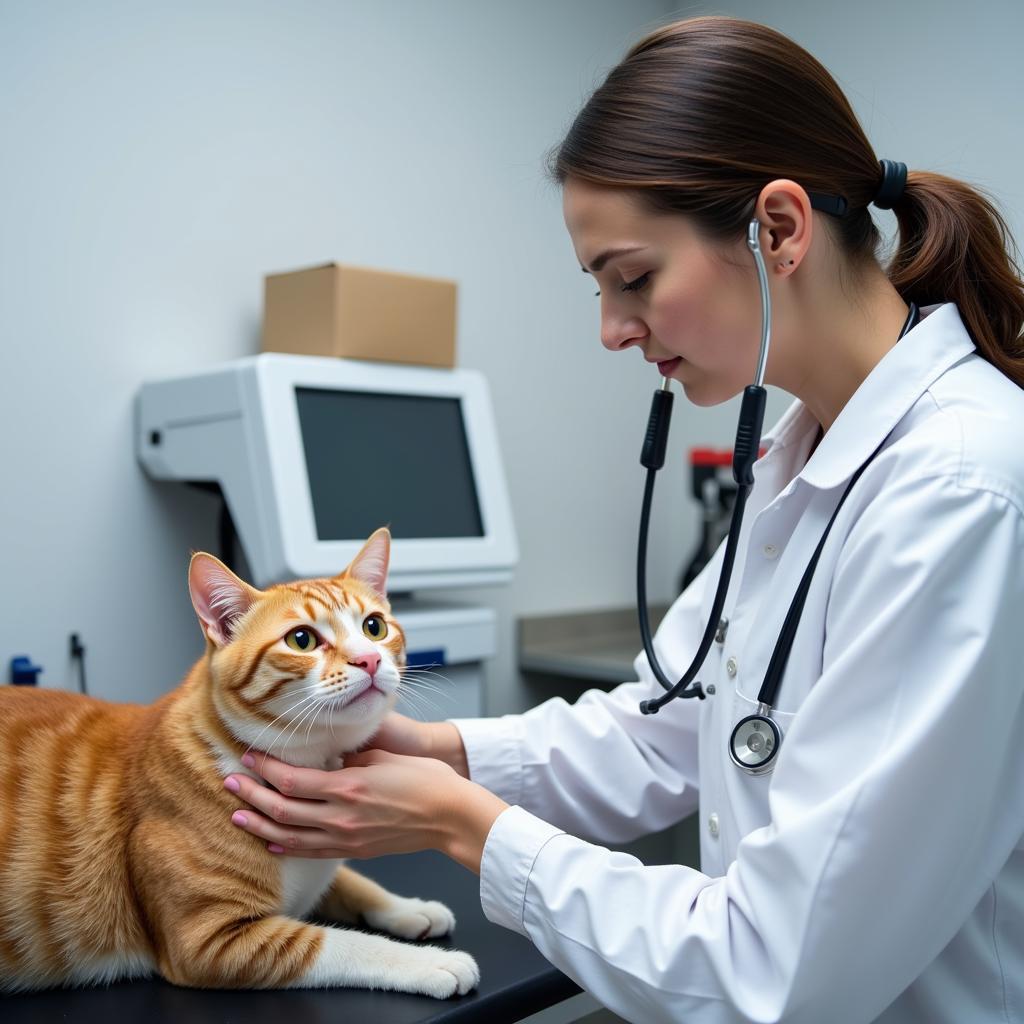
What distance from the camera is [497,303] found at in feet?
7.57

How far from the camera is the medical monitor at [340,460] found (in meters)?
1.49

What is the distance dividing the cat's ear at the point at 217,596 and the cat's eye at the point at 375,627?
0.37 ft

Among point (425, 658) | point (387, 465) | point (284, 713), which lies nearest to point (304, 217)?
point (387, 465)

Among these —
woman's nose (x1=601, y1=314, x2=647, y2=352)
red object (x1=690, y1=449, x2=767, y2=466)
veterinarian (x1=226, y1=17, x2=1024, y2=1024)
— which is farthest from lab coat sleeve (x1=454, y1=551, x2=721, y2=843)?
red object (x1=690, y1=449, x2=767, y2=466)

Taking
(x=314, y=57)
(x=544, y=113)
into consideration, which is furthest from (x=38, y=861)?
(x=544, y=113)

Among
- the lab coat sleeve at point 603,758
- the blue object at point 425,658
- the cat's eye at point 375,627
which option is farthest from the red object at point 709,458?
the cat's eye at point 375,627

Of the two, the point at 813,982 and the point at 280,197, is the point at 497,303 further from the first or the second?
the point at 813,982

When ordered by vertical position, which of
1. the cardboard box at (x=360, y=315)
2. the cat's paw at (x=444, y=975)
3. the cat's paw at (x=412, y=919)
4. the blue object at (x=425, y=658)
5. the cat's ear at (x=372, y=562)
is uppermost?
the cardboard box at (x=360, y=315)

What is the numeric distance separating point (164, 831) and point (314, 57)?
150cm

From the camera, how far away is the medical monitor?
58.5 inches

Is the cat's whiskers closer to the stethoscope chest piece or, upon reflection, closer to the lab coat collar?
the stethoscope chest piece

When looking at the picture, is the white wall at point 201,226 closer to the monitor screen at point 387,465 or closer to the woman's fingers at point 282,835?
the monitor screen at point 387,465

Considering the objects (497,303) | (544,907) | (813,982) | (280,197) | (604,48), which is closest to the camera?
(813,982)

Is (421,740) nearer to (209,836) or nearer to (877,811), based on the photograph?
(209,836)
